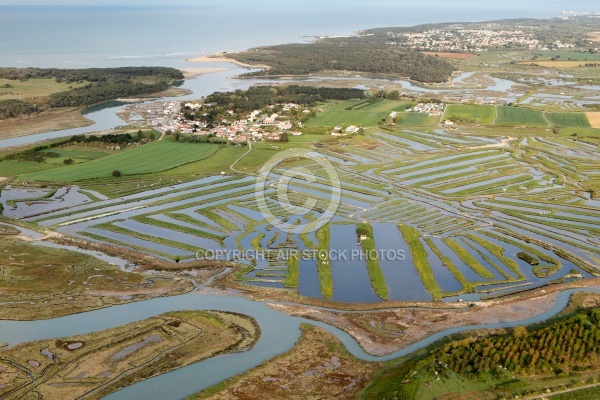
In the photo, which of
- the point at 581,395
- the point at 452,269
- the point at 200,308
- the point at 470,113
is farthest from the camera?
the point at 470,113

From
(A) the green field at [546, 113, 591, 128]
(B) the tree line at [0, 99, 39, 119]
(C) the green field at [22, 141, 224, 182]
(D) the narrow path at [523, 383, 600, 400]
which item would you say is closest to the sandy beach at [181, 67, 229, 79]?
(B) the tree line at [0, 99, 39, 119]

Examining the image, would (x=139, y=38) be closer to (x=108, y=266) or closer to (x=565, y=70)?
(x=565, y=70)

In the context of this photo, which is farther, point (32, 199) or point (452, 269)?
point (32, 199)

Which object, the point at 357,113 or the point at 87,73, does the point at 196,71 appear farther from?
the point at 357,113

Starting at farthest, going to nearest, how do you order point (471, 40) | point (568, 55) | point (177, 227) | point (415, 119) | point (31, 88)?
point (471, 40) < point (568, 55) < point (31, 88) < point (415, 119) < point (177, 227)

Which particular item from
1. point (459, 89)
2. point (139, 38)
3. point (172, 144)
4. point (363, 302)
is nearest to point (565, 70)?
point (459, 89)

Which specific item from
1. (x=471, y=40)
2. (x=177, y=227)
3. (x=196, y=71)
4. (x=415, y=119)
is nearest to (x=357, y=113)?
(x=415, y=119)

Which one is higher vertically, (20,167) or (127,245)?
(20,167)

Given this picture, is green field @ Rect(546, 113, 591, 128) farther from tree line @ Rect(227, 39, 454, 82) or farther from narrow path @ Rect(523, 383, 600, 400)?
narrow path @ Rect(523, 383, 600, 400)
